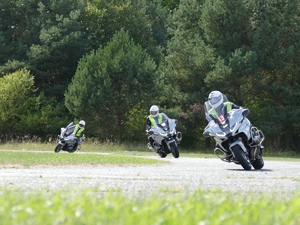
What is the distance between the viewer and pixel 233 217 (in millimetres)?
4801

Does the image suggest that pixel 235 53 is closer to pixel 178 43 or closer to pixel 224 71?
pixel 224 71

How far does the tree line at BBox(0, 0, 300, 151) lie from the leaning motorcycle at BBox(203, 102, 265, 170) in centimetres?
3233

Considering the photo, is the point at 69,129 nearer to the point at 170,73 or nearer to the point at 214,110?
the point at 214,110

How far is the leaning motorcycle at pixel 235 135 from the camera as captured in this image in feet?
54.2

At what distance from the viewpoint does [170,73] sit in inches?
2143

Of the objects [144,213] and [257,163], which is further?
[257,163]

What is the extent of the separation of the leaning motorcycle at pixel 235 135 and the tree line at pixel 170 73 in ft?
106

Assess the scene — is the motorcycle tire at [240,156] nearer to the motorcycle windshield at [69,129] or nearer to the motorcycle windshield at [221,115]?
the motorcycle windshield at [221,115]

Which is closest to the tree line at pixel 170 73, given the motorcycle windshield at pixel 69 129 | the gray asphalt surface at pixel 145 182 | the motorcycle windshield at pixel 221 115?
the motorcycle windshield at pixel 69 129

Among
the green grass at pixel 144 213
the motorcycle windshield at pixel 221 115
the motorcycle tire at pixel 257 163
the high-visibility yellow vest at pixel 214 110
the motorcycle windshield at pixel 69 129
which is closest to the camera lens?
the green grass at pixel 144 213

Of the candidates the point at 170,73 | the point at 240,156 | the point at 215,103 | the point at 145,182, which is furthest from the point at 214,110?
→ the point at 170,73

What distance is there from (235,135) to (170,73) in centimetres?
3801

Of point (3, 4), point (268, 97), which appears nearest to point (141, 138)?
point (268, 97)

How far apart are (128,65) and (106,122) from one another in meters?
4.45
